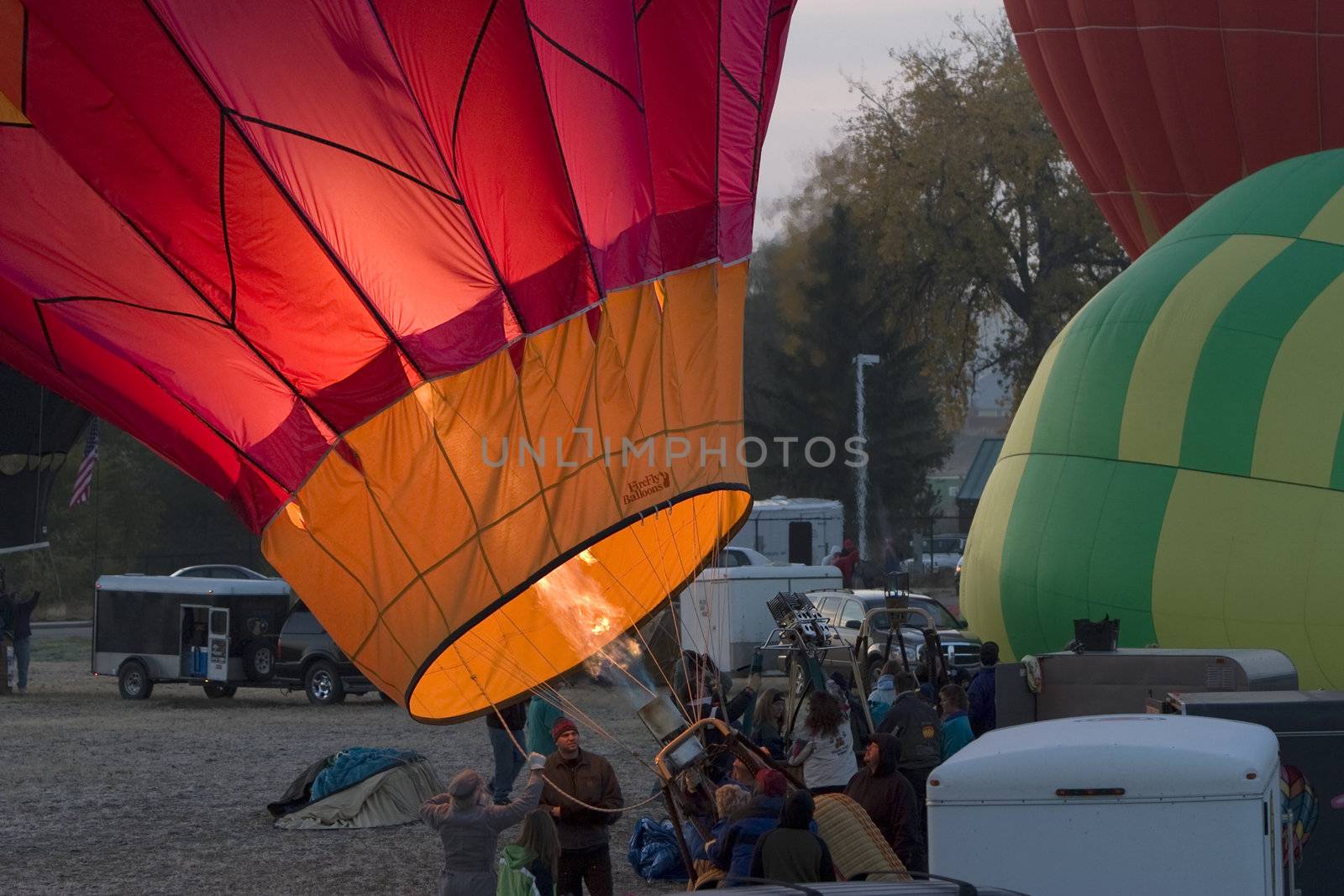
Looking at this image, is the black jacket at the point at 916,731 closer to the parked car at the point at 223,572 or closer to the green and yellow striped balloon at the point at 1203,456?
the green and yellow striped balloon at the point at 1203,456

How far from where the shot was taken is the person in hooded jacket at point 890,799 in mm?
7961

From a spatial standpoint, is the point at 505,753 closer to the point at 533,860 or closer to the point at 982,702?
the point at 982,702

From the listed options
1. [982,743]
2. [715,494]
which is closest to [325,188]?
[715,494]

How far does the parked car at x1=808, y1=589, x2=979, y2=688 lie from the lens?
61.2 ft

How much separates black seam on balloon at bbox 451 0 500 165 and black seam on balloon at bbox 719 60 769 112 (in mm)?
1469

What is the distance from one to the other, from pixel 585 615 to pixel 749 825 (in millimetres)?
3147

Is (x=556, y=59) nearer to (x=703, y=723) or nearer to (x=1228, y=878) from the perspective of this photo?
(x=703, y=723)

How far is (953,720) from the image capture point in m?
9.88

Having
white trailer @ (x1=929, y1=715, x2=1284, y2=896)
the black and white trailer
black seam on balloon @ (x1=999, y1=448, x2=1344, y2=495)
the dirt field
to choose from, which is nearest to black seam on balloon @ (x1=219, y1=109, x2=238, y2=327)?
the dirt field

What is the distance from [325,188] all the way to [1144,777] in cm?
458

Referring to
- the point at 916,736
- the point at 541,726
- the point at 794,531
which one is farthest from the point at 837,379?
the point at 916,736

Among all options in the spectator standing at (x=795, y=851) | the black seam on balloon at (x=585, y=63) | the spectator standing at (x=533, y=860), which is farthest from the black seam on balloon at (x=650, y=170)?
the spectator standing at (x=795, y=851)

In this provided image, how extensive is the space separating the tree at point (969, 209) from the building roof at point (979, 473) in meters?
1.14

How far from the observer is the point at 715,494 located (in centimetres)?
963
